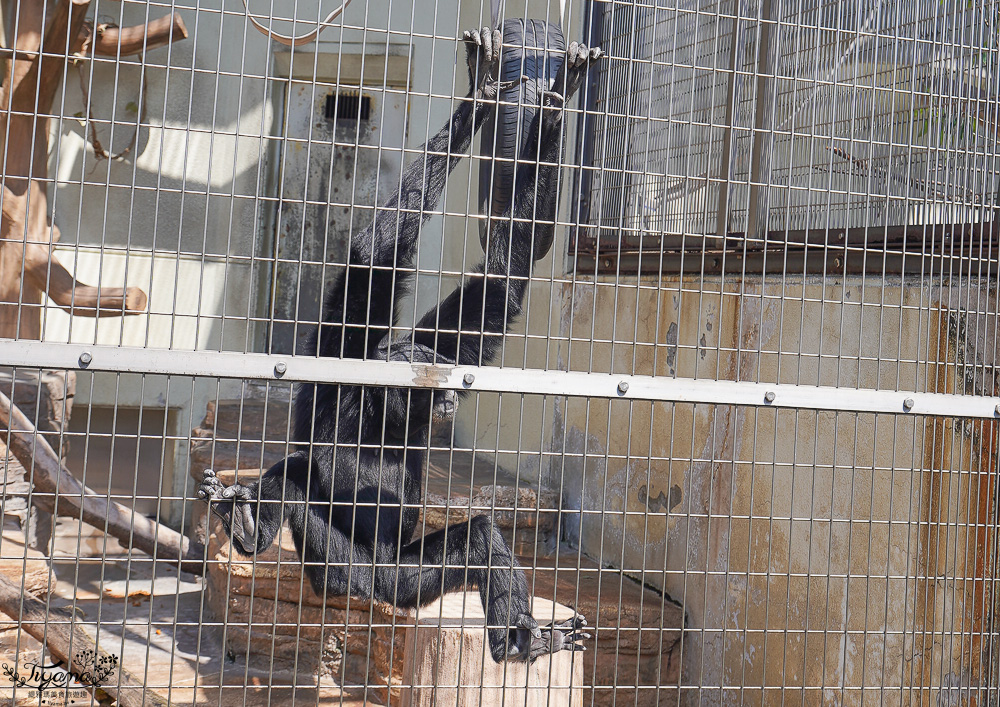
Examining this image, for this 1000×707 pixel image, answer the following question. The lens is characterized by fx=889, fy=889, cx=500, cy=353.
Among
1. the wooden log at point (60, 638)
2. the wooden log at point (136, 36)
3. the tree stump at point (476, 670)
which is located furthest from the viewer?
the wooden log at point (136, 36)

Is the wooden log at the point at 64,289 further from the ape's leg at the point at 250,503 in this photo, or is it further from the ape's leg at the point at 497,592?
the ape's leg at the point at 497,592

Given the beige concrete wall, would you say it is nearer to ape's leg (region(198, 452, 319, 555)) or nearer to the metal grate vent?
ape's leg (region(198, 452, 319, 555))

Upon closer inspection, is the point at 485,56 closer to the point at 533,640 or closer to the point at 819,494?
the point at 533,640

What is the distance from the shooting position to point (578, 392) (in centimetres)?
203

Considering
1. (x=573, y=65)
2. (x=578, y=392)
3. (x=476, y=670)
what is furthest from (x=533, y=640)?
(x=573, y=65)

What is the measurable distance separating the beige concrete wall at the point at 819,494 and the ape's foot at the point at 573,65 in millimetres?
551

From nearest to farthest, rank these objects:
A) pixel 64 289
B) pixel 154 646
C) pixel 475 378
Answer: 1. pixel 475 378
2. pixel 154 646
3. pixel 64 289

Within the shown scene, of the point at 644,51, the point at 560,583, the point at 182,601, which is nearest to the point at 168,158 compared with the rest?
the point at 182,601

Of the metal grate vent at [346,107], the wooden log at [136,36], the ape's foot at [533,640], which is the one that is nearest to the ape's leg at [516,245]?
the ape's foot at [533,640]

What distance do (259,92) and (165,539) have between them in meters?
4.50

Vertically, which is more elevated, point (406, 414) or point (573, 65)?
point (573, 65)

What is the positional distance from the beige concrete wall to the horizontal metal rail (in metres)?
0.13

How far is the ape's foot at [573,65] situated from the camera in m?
2.30

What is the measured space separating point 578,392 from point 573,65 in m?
0.90
